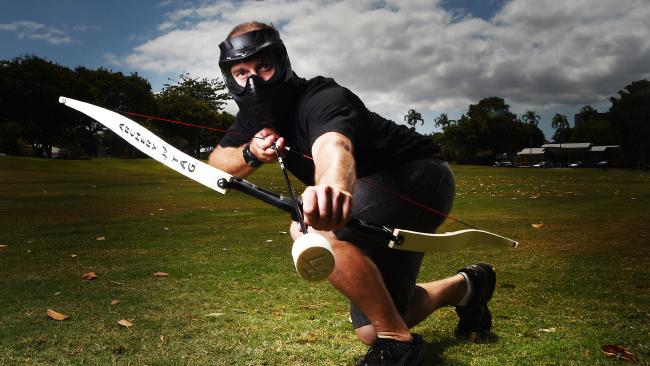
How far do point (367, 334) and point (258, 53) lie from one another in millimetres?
1605

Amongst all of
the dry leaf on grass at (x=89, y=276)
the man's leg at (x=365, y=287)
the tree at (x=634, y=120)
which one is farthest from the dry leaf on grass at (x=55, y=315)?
the tree at (x=634, y=120)

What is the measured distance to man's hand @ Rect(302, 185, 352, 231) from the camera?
1.75 meters

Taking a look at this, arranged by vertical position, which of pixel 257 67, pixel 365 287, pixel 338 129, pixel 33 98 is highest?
pixel 33 98

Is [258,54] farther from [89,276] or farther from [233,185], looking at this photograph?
[89,276]

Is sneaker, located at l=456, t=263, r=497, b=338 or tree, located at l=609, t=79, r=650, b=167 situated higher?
tree, located at l=609, t=79, r=650, b=167

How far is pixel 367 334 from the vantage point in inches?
118

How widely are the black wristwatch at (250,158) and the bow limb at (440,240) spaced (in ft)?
3.97

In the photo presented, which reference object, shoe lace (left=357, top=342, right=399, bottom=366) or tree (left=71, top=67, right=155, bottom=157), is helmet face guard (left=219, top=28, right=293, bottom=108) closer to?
shoe lace (left=357, top=342, right=399, bottom=366)

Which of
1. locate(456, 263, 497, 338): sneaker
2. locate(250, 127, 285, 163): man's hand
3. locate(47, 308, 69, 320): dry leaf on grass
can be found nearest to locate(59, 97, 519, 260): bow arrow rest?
locate(250, 127, 285, 163): man's hand

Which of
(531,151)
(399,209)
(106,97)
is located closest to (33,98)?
(106,97)

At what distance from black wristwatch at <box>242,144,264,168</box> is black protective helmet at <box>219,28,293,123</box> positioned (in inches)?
19.0

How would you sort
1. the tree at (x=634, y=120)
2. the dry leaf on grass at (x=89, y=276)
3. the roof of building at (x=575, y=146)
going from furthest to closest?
1. the roof of building at (x=575, y=146)
2. the tree at (x=634, y=120)
3. the dry leaf on grass at (x=89, y=276)

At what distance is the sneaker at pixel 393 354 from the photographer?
276cm

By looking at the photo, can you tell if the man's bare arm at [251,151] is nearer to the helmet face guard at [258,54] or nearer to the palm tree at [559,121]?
the helmet face guard at [258,54]
